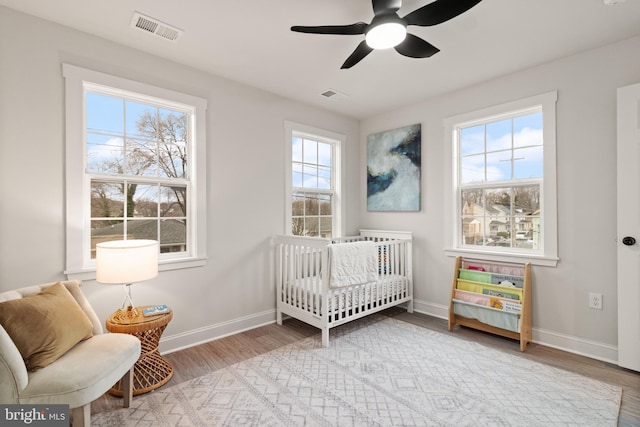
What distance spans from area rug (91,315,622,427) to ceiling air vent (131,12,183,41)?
249 centimetres

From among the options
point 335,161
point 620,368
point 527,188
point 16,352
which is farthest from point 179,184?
point 620,368

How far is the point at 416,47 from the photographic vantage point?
206 cm

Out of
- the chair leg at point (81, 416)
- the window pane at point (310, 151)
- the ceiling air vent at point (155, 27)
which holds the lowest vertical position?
the chair leg at point (81, 416)

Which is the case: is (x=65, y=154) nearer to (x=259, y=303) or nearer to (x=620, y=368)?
(x=259, y=303)

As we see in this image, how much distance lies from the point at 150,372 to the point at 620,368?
3408mm

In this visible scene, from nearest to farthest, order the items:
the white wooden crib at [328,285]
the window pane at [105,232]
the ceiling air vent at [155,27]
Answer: the ceiling air vent at [155,27] < the window pane at [105,232] < the white wooden crib at [328,285]

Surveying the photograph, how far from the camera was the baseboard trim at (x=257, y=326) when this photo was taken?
2.49 metres

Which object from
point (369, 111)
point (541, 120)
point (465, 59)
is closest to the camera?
point (465, 59)

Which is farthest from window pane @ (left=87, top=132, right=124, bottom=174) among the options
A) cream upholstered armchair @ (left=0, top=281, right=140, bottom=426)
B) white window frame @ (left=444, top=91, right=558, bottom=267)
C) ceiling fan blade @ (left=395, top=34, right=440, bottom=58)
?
white window frame @ (left=444, top=91, right=558, bottom=267)

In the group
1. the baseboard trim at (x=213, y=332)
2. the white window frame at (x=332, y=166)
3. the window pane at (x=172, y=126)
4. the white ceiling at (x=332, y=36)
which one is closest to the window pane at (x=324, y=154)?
the white window frame at (x=332, y=166)

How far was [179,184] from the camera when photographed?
9.20ft

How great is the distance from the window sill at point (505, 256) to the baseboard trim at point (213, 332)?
6.85 feet

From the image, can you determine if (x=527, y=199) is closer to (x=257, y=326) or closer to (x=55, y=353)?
(x=257, y=326)

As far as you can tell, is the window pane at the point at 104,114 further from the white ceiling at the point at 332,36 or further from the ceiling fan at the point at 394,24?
the ceiling fan at the point at 394,24
